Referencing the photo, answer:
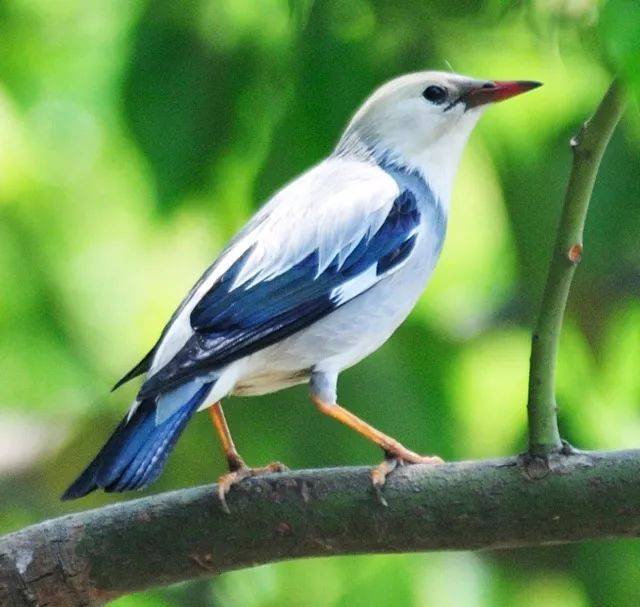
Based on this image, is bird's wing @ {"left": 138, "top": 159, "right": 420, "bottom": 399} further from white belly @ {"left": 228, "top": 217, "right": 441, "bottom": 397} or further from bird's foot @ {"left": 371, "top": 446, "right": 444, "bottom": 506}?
bird's foot @ {"left": 371, "top": 446, "right": 444, "bottom": 506}

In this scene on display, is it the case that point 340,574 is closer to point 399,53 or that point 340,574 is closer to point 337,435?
point 337,435

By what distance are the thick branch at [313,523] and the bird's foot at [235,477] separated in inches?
0.9

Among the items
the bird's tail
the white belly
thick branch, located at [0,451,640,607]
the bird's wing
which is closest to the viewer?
thick branch, located at [0,451,640,607]

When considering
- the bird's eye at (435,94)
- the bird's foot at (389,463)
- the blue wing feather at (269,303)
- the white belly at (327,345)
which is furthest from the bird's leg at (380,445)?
the bird's eye at (435,94)

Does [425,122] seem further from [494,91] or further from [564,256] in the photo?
[564,256]

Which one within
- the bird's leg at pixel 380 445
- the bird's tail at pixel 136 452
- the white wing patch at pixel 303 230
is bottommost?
the bird's leg at pixel 380 445

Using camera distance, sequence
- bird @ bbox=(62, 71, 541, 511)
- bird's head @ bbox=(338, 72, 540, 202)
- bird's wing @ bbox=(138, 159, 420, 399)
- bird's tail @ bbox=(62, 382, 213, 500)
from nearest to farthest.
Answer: bird's tail @ bbox=(62, 382, 213, 500)
bird @ bbox=(62, 71, 541, 511)
bird's wing @ bbox=(138, 159, 420, 399)
bird's head @ bbox=(338, 72, 540, 202)

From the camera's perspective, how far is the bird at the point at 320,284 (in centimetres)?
356

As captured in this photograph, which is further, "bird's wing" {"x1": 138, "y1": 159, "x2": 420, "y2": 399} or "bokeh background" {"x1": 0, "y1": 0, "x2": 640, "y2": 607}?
"bokeh background" {"x1": 0, "y1": 0, "x2": 640, "y2": 607}

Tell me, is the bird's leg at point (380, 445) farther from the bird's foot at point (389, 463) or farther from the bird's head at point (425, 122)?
the bird's head at point (425, 122)

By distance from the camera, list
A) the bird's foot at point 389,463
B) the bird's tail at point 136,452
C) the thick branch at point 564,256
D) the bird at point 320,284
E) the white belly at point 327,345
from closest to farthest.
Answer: the thick branch at point 564,256
the bird's foot at point 389,463
the bird's tail at point 136,452
the bird at point 320,284
the white belly at point 327,345

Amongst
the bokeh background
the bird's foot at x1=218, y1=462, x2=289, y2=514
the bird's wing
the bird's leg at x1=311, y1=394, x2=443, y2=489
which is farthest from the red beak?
the bird's foot at x1=218, y1=462, x2=289, y2=514

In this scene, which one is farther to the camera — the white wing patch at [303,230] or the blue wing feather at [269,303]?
the white wing patch at [303,230]

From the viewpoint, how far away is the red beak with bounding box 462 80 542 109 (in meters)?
4.08
